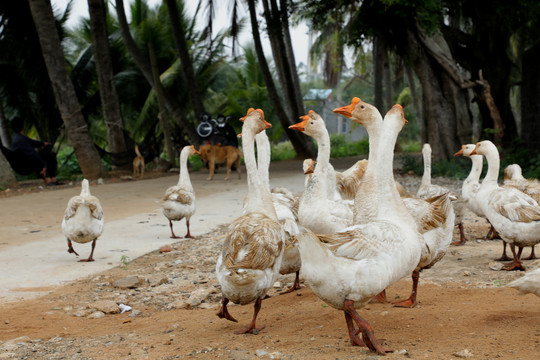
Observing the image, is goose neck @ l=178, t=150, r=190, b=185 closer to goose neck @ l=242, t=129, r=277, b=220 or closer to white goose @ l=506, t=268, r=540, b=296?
goose neck @ l=242, t=129, r=277, b=220

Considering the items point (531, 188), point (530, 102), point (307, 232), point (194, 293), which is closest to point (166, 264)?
point (194, 293)

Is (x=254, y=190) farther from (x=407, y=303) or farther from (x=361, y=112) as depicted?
(x=407, y=303)

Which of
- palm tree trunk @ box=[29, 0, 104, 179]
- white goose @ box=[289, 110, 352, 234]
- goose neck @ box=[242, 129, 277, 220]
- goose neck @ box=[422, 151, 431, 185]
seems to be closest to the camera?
goose neck @ box=[242, 129, 277, 220]

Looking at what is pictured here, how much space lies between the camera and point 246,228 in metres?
4.93

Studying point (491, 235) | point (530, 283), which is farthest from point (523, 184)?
point (530, 283)

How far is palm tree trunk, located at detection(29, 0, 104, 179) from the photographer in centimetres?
1711

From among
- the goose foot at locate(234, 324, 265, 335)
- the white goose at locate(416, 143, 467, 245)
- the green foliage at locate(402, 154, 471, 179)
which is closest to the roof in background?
the green foliage at locate(402, 154, 471, 179)

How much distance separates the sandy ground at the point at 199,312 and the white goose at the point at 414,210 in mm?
372

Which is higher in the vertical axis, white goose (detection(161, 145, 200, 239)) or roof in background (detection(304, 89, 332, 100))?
roof in background (detection(304, 89, 332, 100))

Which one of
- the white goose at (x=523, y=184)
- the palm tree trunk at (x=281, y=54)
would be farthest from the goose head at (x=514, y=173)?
the palm tree trunk at (x=281, y=54)

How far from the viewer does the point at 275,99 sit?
2439 cm

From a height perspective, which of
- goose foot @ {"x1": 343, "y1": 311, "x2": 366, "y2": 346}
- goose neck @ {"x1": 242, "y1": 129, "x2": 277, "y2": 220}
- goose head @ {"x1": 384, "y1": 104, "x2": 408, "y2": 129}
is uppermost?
goose head @ {"x1": 384, "y1": 104, "x2": 408, "y2": 129}

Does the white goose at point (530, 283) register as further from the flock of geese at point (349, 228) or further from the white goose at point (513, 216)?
the white goose at point (513, 216)

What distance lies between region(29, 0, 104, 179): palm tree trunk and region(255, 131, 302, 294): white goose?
12.1 metres
